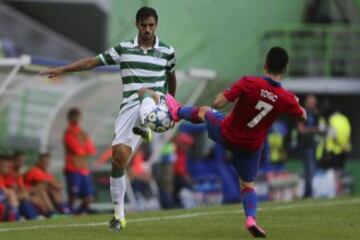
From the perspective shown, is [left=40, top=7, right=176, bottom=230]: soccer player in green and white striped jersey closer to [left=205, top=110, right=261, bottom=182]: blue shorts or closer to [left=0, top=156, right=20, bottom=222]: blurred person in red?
[left=205, top=110, right=261, bottom=182]: blue shorts

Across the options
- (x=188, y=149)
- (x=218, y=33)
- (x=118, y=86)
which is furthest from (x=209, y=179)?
(x=218, y=33)

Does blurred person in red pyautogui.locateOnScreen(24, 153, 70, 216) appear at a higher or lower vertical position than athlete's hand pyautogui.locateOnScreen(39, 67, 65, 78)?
lower

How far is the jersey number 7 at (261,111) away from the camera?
48.5ft

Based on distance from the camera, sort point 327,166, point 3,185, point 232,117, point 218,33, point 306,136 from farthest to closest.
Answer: point 218,33
point 327,166
point 306,136
point 3,185
point 232,117

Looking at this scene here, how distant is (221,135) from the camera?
1501 centimetres

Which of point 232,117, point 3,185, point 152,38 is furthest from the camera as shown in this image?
point 3,185

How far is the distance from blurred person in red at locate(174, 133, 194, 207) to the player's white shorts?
Answer: 563 inches

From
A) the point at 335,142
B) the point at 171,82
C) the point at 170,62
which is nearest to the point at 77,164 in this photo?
the point at 335,142

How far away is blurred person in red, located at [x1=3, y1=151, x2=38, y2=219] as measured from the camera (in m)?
23.7

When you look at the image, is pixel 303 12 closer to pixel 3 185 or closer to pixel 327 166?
pixel 327 166

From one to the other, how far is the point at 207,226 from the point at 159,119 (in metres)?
2.23

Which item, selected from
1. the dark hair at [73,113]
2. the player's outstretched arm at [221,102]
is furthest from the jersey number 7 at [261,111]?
the dark hair at [73,113]

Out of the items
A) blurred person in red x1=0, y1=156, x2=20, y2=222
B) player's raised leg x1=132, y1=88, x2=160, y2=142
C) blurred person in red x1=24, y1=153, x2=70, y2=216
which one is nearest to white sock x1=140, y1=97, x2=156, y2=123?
player's raised leg x1=132, y1=88, x2=160, y2=142

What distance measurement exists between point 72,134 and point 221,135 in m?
10.8
